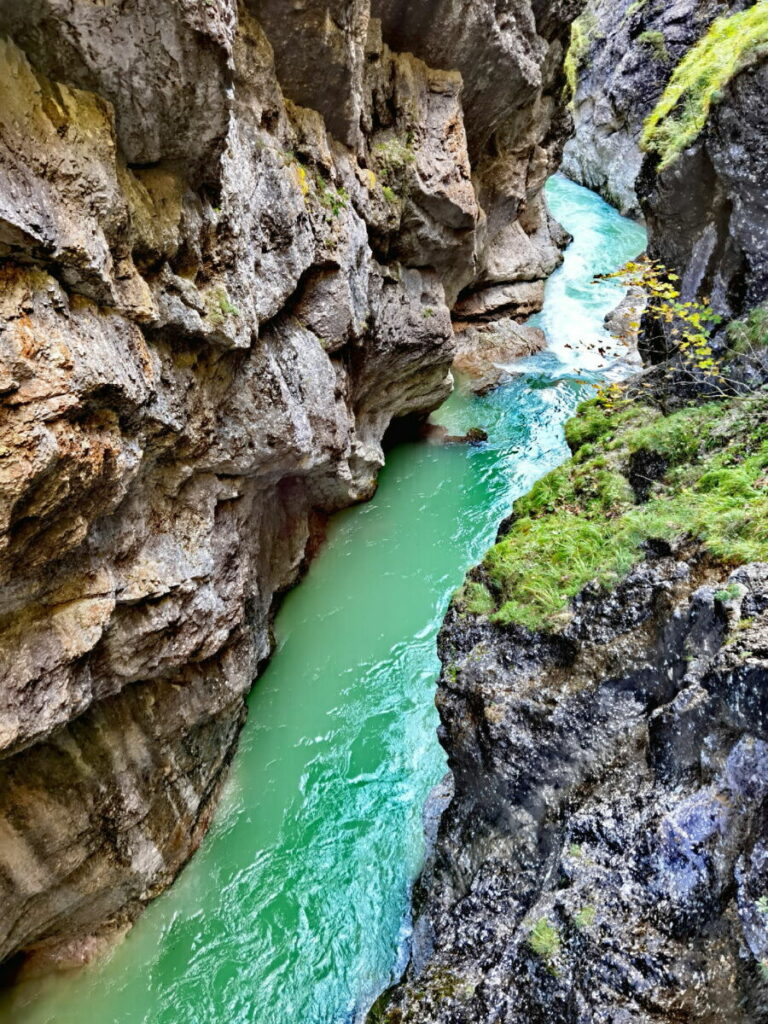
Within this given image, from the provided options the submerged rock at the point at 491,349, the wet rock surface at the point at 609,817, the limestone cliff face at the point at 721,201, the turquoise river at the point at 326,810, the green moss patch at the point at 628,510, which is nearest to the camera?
the wet rock surface at the point at 609,817

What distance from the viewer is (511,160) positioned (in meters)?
15.0

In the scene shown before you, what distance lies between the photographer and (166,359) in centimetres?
528

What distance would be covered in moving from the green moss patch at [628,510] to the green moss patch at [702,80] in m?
4.34

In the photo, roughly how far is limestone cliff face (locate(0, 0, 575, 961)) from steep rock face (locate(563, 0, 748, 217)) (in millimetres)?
16028

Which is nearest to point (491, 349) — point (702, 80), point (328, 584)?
point (702, 80)

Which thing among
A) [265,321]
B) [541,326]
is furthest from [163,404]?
[541,326]

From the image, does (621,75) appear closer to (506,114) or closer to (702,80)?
(506,114)

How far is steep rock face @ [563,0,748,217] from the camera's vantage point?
73.4ft

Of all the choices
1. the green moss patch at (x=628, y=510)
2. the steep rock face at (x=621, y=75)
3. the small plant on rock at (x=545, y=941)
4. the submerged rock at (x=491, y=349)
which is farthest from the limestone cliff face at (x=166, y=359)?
the steep rock face at (x=621, y=75)

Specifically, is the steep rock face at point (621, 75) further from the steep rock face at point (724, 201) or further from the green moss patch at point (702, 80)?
the steep rock face at point (724, 201)

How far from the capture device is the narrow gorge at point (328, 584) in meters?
3.55

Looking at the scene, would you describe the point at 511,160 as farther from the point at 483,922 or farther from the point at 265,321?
the point at 483,922

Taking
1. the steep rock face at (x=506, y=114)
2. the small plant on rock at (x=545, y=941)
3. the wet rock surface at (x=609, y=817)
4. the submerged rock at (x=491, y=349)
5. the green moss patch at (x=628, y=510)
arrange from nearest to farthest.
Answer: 1. the wet rock surface at (x=609, y=817)
2. the small plant on rock at (x=545, y=941)
3. the green moss patch at (x=628, y=510)
4. the steep rock face at (x=506, y=114)
5. the submerged rock at (x=491, y=349)

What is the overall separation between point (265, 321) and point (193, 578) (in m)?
3.16
